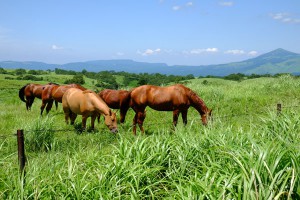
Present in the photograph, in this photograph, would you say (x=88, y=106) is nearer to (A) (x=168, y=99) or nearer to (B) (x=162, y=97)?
(B) (x=162, y=97)

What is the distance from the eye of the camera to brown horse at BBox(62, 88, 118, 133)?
1003cm

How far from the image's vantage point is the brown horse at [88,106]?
10.0 metres

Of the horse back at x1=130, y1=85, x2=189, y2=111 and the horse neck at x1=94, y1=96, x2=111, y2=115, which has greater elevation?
the horse back at x1=130, y1=85, x2=189, y2=111

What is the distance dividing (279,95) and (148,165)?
15886 millimetres

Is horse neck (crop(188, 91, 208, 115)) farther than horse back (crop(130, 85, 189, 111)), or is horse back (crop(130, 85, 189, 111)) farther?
horse neck (crop(188, 91, 208, 115))

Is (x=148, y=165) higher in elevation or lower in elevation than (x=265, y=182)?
lower

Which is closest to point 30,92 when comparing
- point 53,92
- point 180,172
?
point 53,92

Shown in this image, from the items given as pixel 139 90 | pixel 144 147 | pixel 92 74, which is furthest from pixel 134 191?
pixel 92 74

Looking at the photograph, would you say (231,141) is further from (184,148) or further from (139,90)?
(139,90)

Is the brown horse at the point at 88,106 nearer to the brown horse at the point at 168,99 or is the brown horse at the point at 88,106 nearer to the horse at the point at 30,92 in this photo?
the brown horse at the point at 168,99

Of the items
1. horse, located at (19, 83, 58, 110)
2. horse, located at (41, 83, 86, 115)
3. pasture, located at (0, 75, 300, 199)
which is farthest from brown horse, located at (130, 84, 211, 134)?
horse, located at (19, 83, 58, 110)

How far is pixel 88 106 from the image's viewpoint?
428 inches

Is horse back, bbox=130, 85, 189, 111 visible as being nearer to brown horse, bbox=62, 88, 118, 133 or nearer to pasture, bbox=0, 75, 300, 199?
brown horse, bbox=62, 88, 118, 133

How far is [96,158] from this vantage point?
5660 millimetres
